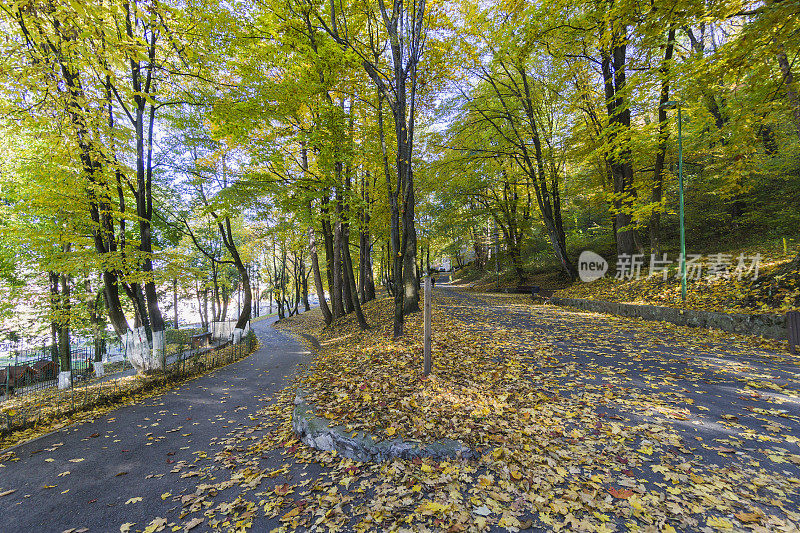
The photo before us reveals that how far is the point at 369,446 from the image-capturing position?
139 inches

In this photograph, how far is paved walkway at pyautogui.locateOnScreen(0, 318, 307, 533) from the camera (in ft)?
10.0

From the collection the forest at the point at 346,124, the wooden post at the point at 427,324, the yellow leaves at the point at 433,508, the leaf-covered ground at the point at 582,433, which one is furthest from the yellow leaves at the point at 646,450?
the forest at the point at 346,124

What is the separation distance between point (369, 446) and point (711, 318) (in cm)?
865

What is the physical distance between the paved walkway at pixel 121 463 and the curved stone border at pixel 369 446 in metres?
0.58

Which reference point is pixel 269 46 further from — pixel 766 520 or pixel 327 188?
pixel 766 520

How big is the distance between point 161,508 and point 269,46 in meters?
10.7

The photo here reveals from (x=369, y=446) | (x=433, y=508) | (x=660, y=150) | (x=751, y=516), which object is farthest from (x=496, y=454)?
(x=660, y=150)

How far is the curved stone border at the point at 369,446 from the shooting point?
130 inches

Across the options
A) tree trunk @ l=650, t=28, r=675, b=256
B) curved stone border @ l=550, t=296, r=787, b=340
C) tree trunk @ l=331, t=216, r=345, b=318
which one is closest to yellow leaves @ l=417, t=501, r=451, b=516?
curved stone border @ l=550, t=296, r=787, b=340

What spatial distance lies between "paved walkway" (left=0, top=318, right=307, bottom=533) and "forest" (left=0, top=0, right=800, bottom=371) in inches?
149

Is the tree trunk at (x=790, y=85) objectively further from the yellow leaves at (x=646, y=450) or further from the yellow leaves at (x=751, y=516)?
the yellow leaves at (x=751, y=516)

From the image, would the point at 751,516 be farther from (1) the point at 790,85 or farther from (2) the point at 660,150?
(2) the point at 660,150

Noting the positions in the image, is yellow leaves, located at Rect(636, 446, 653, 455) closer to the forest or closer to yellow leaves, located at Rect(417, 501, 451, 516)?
yellow leaves, located at Rect(417, 501, 451, 516)

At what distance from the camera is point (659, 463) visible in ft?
9.50
